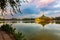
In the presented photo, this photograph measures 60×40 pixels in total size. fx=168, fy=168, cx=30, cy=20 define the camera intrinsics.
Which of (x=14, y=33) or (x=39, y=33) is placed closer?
(x=14, y=33)

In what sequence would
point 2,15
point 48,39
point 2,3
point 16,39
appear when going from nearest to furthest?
point 16,39 < point 2,3 < point 2,15 < point 48,39

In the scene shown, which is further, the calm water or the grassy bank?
the calm water

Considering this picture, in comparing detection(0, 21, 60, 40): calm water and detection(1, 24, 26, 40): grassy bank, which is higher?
detection(1, 24, 26, 40): grassy bank

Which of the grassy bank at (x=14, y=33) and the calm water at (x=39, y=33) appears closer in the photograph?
the grassy bank at (x=14, y=33)

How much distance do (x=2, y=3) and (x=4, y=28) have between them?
3183 millimetres

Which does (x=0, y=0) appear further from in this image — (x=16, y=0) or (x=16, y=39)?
(x=16, y=39)

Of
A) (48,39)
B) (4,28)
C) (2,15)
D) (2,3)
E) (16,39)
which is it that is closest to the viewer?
(16,39)

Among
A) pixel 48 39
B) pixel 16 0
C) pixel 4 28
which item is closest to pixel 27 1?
pixel 16 0

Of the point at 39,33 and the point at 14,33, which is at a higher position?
the point at 14,33

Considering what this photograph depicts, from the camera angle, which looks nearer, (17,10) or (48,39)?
(17,10)

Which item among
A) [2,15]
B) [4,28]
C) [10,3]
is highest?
[10,3]

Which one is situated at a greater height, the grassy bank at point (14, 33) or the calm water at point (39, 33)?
the grassy bank at point (14, 33)

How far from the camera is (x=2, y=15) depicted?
25.9 ft

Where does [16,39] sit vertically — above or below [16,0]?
below
